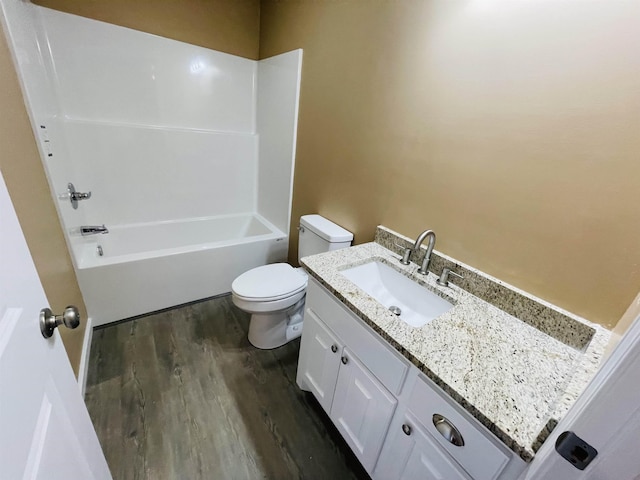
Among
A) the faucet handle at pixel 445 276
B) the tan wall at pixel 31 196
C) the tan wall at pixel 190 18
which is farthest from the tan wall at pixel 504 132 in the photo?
the tan wall at pixel 31 196

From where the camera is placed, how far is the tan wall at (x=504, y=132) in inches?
30.6

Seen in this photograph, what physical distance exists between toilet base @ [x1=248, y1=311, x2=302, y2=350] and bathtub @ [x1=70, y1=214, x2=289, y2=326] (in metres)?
0.61

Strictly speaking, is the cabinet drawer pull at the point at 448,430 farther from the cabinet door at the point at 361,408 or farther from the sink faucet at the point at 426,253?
the sink faucet at the point at 426,253

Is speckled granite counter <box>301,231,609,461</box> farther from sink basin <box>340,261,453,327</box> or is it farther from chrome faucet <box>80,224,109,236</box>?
chrome faucet <box>80,224,109,236</box>

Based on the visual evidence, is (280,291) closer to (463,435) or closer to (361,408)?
(361,408)

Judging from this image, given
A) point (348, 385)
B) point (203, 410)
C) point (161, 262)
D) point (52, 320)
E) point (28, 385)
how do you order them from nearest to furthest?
point (28, 385) < point (52, 320) < point (348, 385) < point (203, 410) < point (161, 262)

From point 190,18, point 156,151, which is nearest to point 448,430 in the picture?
point 156,151

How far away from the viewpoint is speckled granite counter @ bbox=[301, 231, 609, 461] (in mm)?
630

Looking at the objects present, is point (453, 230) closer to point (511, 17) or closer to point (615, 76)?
point (615, 76)

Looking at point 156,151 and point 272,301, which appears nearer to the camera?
point 272,301

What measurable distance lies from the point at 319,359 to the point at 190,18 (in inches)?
101

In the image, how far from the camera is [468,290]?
1145 millimetres

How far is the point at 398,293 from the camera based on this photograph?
1283 millimetres

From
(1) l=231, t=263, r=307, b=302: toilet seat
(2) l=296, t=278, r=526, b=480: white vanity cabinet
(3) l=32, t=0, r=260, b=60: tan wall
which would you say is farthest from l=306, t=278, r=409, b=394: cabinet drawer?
(3) l=32, t=0, r=260, b=60: tan wall
